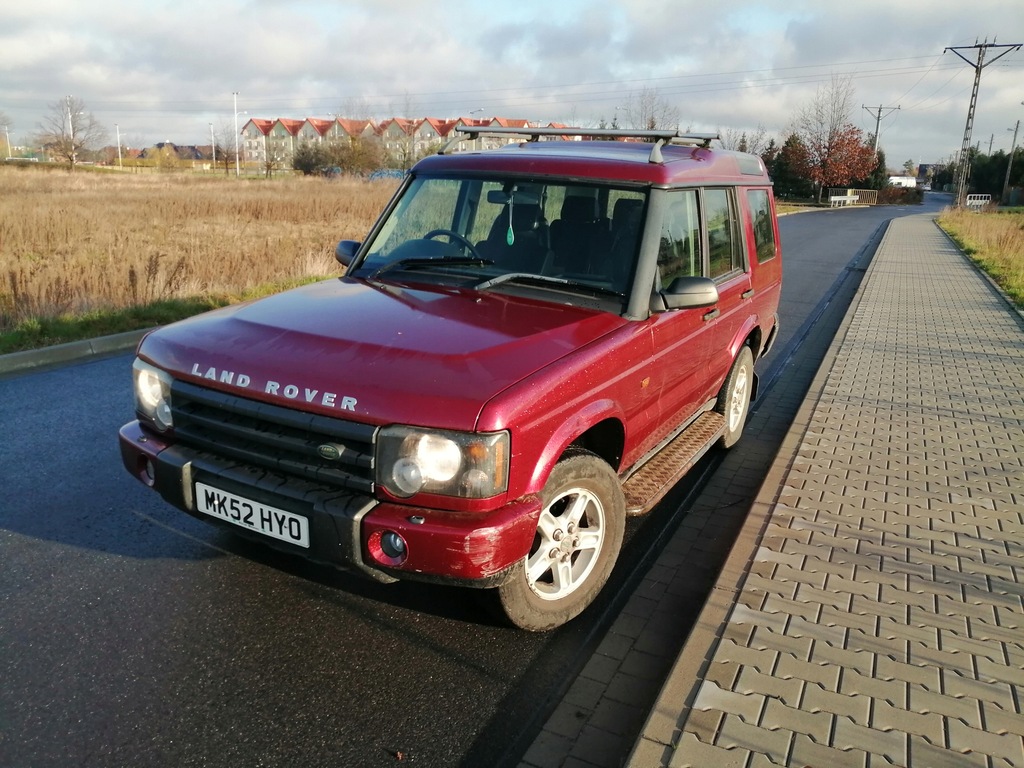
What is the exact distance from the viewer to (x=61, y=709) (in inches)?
117

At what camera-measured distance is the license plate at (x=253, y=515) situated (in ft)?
10.3

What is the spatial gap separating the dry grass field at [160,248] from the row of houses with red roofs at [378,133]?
4.00 metres

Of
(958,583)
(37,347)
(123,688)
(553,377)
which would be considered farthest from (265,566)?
(37,347)

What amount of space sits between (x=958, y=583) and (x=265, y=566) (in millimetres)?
→ 3484

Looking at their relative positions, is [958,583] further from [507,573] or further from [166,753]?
[166,753]

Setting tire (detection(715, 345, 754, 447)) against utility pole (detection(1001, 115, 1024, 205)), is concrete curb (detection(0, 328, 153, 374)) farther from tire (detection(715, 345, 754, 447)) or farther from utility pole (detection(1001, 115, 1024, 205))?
utility pole (detection(1001, 115, 1024, 205))

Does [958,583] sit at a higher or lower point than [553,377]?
lower

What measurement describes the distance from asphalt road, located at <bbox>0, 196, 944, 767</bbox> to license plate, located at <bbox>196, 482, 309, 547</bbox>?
0.58 m

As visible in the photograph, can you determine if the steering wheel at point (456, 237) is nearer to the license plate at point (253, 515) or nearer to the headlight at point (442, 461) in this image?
the headlight at point (442, 461)

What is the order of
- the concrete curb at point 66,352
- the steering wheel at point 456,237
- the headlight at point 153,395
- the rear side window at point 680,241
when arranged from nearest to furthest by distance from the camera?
the headlight at point 153,395 → the rear side window at point 680,241 → the steering wheel at point 456,237 → the concrete curb at point 66,352

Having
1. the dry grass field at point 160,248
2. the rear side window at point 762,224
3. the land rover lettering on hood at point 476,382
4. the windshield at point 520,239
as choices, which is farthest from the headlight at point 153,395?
the dry grass field at point 160,248

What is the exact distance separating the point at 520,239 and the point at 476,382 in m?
1.53

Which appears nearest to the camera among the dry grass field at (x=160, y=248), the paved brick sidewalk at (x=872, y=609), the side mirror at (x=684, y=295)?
the paved brick sidewalk at (x=872, y=609)

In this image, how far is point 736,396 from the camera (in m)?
6.00
